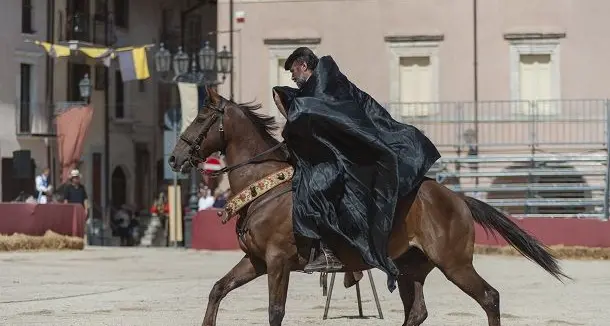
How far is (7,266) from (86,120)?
62.8 ft

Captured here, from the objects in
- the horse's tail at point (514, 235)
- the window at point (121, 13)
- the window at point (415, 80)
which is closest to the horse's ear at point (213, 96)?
the horse's tail at point (514, 235)

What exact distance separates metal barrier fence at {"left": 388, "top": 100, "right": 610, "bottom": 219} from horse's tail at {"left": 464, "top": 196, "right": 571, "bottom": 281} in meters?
20.5

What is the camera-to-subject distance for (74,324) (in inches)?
532

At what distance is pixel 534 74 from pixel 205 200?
32.1 feet

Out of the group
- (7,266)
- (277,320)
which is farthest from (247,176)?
(7,266)

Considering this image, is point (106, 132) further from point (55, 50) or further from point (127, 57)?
point (127, 57)

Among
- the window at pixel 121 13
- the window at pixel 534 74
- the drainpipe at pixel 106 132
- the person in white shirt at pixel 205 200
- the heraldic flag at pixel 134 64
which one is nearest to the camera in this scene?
the person in white shirt at pixel 205 200

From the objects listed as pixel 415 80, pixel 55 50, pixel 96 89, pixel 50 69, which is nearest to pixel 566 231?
pixel 415 80

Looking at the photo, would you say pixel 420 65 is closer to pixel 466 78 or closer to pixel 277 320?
pixel 466 78

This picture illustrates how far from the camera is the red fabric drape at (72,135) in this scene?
42.9m

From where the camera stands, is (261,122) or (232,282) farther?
(261,122)

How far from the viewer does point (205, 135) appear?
1185 centimetres

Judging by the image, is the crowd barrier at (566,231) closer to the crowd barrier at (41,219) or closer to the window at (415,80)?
the crowd barrier at (41,219)

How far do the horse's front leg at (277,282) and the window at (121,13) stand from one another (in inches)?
1524
